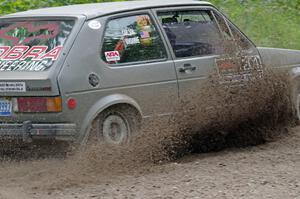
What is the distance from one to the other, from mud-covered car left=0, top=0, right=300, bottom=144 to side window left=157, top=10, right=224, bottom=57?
0.04ft

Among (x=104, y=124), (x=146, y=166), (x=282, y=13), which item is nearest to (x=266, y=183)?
(x=146, y=166)

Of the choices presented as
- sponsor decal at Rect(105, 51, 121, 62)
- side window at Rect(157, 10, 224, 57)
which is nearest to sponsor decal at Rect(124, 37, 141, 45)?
sponsor decal at Rect(105, 51, 121, 62)

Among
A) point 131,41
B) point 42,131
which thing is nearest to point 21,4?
point 131,41

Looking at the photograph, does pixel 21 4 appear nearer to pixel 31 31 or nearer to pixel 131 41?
pixel 31 31

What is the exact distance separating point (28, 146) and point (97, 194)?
1511mm

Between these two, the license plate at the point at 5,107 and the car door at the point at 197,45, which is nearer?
the license plate at the point at 5,107

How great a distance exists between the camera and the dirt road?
5888mm

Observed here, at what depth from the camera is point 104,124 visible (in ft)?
23.1

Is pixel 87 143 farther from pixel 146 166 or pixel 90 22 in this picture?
pixel 90 22

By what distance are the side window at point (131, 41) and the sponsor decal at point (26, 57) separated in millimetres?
555

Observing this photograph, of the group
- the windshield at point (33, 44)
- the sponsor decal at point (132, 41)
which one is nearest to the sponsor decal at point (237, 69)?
the sponsor decal at point (132, 41)

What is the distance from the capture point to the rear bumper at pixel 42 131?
22.1 feet

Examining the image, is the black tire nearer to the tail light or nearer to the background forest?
the tail light

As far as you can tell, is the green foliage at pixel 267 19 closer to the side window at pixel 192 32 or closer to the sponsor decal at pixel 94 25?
the side window at pixel 192 32
